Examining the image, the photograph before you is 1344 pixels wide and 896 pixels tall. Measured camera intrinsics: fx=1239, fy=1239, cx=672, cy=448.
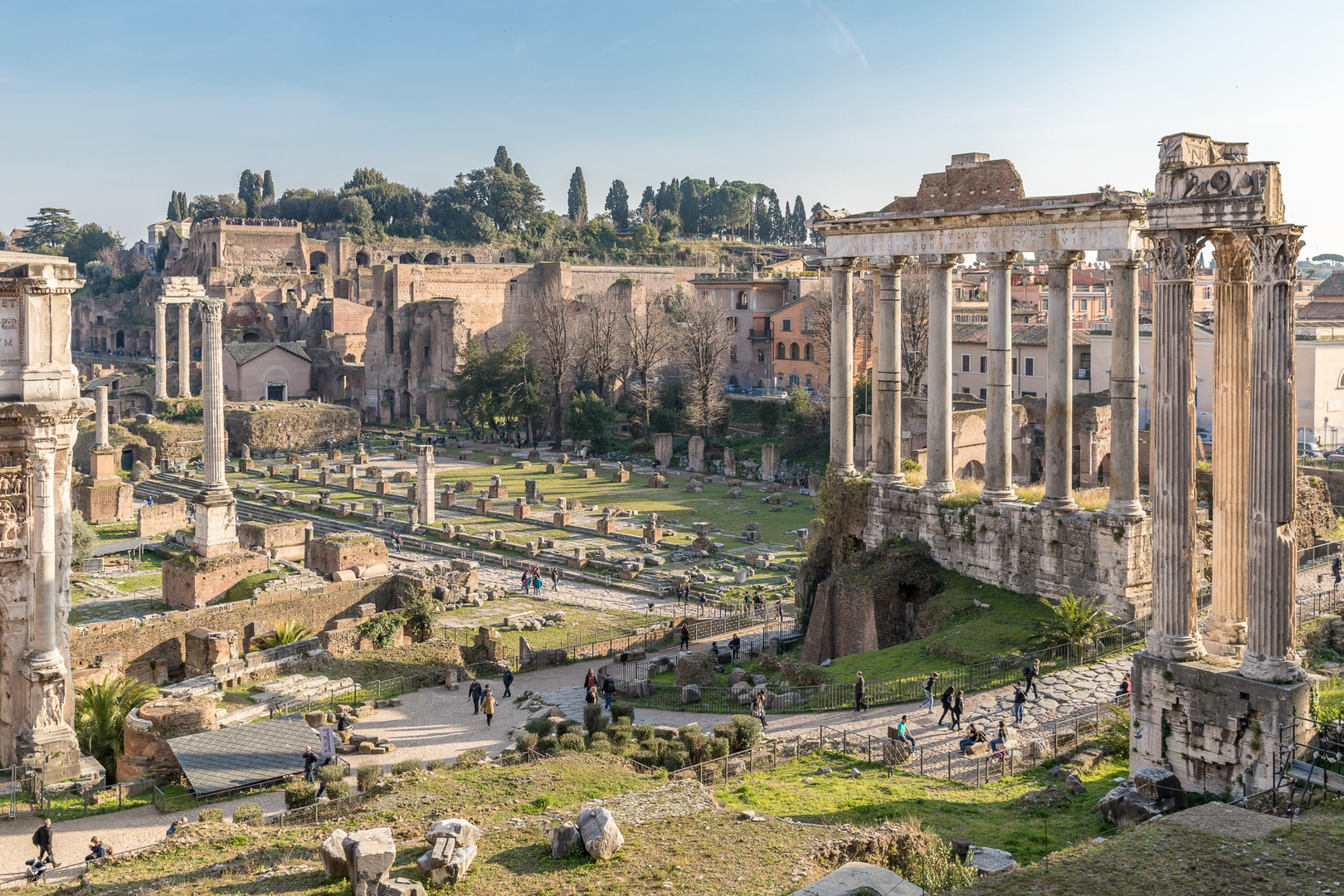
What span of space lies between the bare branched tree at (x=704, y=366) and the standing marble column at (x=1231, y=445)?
37160mm

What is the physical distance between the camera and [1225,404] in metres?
12.2

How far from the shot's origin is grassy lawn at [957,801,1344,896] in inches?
336

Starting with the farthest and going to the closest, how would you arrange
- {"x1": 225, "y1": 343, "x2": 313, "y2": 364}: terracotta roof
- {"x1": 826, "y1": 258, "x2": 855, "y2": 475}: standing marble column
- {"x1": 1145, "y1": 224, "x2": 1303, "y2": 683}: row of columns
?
{"x1": 225, "y1": 343, "x2": 313, "y2": 364}: terracotta roof → {"x1": 826, "y1": 258, "x2": 855, "y2": 475}: standing marble column → {"x1": 1145, "y1": 224, "x2": 1303, "y2": 683}: row of columns

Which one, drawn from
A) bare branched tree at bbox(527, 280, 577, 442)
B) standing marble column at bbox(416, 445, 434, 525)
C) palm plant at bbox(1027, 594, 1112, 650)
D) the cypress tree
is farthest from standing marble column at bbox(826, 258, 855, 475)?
the cypress tree

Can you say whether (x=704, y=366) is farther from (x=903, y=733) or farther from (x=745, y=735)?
(x=903, y=733)

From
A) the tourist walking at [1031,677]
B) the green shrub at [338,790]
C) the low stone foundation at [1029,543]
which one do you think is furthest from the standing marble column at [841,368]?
the green shrub at [338,790]

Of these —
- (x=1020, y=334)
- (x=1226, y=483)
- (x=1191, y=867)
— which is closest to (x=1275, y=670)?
(x=1226, y=483)

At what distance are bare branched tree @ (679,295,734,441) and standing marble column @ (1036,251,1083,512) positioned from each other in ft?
103

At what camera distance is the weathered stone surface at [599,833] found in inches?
409

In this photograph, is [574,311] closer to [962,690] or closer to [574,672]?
[574,672]

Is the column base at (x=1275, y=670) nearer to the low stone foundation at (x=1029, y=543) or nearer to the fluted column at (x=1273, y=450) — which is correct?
the fluted column at (x=1273, y=450)

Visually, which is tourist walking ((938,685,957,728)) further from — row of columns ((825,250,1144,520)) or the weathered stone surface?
the weathered stone surface

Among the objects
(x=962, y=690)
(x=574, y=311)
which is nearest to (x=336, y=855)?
(x=962, y=690)

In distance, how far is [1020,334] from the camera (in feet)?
134
